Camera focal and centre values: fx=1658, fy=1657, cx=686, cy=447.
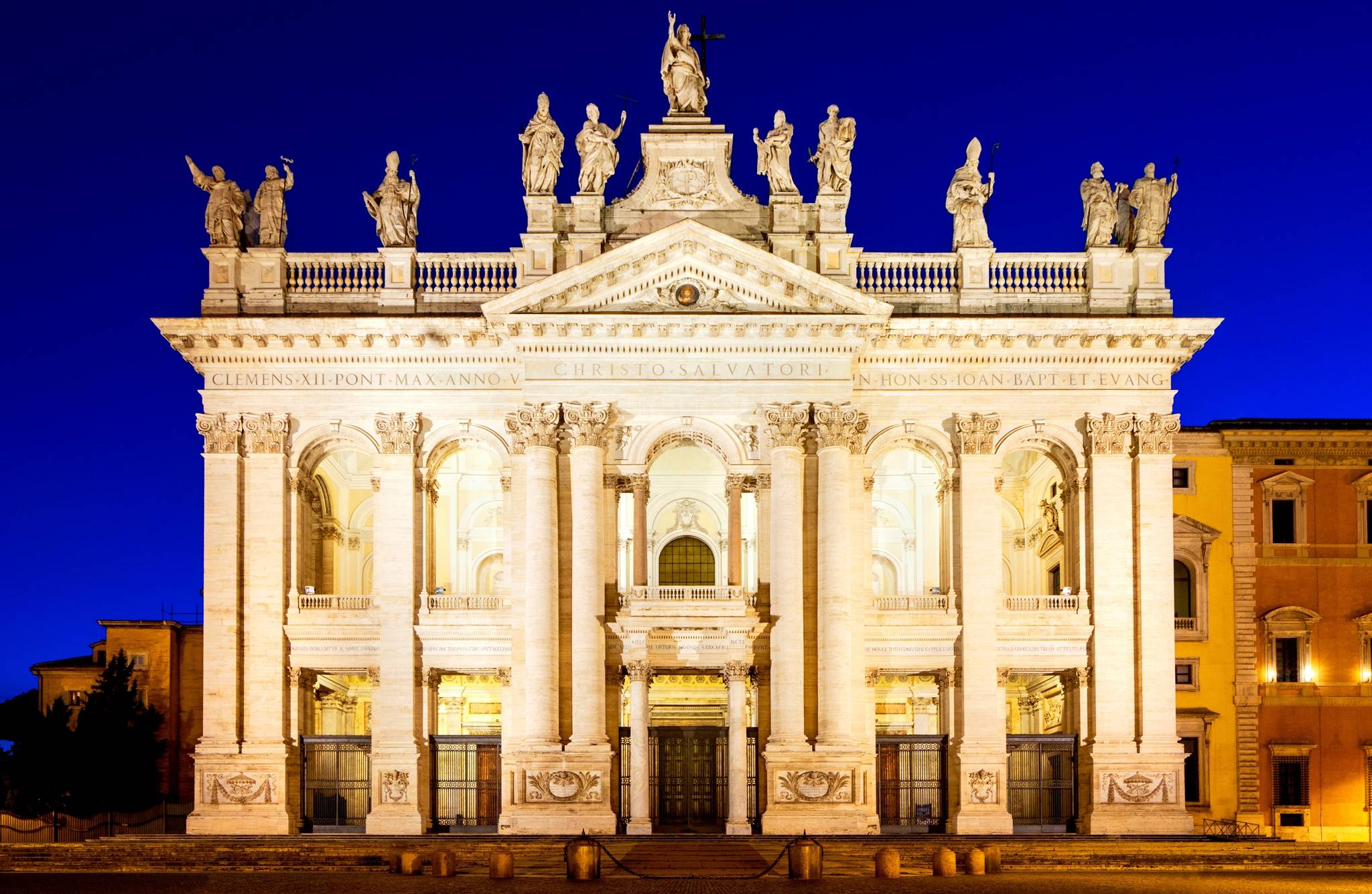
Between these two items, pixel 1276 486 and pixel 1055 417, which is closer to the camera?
pixel 1055 417

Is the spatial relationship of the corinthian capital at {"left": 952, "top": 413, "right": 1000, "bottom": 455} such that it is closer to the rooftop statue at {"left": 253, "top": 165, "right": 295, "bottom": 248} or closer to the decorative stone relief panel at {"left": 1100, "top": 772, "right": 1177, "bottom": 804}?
the decorative stone relief panel at {"left": 1100, "top": 772, "right": 1177, "bottom": 804}

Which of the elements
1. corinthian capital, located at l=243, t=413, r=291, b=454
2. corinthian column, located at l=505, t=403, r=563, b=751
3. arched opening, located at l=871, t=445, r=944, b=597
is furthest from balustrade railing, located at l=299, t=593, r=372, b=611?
arched opening, located at l=871, t=445, r=944, b=597

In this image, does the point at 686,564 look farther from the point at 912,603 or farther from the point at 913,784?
the point at 913,784

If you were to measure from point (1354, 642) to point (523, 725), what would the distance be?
82.2 ft

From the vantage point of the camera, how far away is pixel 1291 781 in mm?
48844

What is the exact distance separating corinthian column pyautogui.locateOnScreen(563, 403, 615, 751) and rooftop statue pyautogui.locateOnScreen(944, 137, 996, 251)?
1081 cm

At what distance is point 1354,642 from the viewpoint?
162ft

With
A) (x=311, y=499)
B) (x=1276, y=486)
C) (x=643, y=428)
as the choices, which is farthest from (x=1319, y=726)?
(x=311, y=499)

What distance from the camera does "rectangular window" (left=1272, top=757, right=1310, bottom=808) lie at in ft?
160

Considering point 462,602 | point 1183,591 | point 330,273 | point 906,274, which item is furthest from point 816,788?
point 330,273

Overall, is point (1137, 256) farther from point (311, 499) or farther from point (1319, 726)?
point (311, 499)

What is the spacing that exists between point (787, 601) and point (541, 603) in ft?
20.7

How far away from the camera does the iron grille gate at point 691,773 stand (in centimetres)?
4319

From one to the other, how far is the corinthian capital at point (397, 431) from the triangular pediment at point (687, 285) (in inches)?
152
